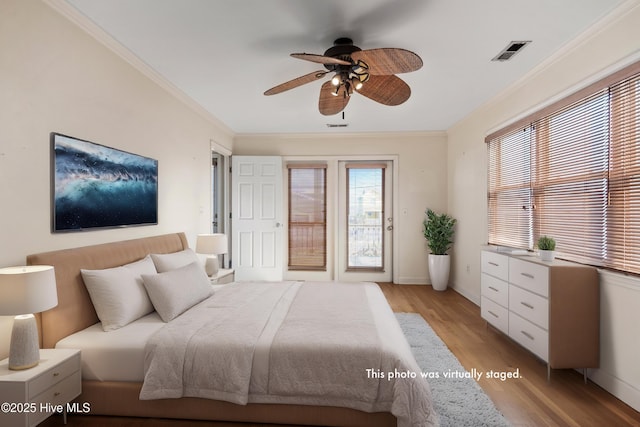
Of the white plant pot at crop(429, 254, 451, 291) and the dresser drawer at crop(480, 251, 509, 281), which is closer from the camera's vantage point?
the dresser drawer at crop(480, 251, 509, 281)

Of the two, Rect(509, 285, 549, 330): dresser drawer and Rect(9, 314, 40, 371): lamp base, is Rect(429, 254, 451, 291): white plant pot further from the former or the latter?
Rect(9, 314, 40, 371): lamp base

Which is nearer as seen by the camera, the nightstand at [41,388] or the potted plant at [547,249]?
the nightstand at [41,388]

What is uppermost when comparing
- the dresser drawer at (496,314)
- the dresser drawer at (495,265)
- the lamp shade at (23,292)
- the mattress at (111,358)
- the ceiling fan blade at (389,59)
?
the ceiling fan blade at (389,59)

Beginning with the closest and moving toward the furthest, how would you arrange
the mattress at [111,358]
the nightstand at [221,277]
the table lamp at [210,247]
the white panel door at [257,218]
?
the mattress at [111,358]
the nightstand at [221,277]
the table lamp at [210,247]
the white panel door at [257,218]

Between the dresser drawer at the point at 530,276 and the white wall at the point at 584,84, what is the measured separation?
1.18 ft

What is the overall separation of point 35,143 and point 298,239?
4.08m

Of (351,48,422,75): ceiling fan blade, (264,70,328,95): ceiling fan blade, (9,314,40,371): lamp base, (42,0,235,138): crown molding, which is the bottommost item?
(9,314,40,371): lamp base

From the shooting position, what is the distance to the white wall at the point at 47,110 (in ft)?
5.77

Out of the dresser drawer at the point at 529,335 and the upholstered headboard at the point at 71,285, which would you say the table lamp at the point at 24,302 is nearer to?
the upholstered headboard at the point at 71,285

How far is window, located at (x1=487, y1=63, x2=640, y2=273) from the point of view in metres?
2.12

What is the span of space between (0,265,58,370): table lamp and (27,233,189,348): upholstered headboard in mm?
262

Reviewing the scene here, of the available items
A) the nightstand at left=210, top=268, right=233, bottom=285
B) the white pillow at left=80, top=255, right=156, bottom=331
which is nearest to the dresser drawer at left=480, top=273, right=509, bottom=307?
the nightstand at left=210, top=268, right=233, bottom=285

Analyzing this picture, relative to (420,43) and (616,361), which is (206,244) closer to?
(420,43)

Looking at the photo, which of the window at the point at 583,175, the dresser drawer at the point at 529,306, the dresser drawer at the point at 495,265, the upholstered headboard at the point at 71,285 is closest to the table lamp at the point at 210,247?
the upholstered headboard at the point at 71,285
